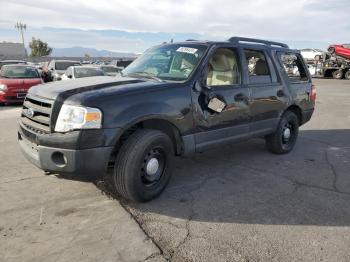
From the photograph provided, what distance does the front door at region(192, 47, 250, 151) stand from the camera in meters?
4.54

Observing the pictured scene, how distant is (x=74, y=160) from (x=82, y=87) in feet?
2.82

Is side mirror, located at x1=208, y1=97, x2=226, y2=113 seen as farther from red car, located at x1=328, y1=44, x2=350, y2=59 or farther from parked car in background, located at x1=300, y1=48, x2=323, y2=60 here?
parked car in background, located at x1=300, y1=48, x2=323, y2=60

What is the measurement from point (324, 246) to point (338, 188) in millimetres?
1717

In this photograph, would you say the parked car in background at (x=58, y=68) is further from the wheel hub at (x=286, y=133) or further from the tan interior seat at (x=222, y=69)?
the tan interior seat at (x=222, y=69)

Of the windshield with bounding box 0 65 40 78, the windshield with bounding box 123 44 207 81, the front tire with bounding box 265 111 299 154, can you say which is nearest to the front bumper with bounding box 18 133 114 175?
the windshield with bounding box 123 44 207 81

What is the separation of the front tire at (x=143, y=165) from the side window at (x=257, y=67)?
6.43ft

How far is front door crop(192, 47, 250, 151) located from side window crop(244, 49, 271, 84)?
0.90 ft

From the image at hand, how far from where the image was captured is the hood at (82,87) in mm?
3733

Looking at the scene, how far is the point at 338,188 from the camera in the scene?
4789mm

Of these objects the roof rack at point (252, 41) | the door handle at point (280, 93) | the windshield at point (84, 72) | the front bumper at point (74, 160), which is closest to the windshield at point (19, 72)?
the windshield at point (84, 72)

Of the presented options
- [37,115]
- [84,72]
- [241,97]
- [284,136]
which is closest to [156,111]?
[37,115]

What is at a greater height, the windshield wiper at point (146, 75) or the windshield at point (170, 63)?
the windshield at point (170, 63)

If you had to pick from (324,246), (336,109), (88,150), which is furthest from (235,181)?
(336,109)

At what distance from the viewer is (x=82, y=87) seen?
390 cm
